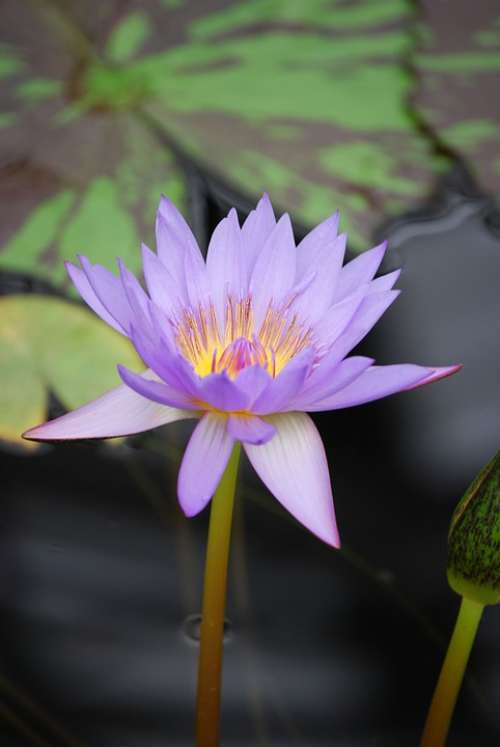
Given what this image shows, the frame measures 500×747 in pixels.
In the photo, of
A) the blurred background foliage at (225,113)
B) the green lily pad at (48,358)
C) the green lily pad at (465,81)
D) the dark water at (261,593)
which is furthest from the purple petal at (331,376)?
the green lily pad at (465,81)

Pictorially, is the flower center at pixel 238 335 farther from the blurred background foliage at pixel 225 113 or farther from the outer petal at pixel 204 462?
the blurred background foliage at pixel 225 113

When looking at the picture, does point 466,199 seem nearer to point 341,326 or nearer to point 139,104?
point 139,104

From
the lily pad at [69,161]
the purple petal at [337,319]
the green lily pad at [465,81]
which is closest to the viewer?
the purple petal at [337,319]

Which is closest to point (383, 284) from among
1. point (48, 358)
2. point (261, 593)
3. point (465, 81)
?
point (261, 593)

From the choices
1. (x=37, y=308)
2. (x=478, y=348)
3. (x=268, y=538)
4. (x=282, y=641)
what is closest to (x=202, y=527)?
(x=268, y=538)

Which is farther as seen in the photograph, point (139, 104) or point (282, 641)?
point (139, 104)
